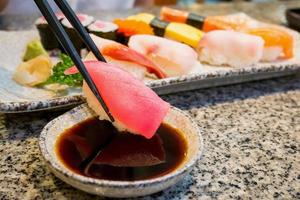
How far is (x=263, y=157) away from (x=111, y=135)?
15.4 inches

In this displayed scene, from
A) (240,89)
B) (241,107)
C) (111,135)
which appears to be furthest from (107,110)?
(240,89)

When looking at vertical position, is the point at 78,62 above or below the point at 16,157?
above

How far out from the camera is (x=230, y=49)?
141 cm

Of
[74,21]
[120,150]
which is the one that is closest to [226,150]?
[120,150]

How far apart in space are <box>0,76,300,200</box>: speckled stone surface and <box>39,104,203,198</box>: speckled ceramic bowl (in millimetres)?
76

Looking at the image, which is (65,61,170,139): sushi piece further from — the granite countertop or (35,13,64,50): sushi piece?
(35,13,64,50): sushi piece

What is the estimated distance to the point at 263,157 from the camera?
1.00 metres

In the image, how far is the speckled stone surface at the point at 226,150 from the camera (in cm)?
85

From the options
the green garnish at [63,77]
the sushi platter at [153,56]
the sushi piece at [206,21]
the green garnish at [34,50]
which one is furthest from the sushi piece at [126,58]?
the sushi piece at [206,21]

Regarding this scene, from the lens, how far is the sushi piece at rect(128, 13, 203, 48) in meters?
1.46

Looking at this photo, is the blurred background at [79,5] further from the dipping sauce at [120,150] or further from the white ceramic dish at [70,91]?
the dipping sauce at [120,150]

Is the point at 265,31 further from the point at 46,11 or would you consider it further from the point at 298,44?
the point at 46,11

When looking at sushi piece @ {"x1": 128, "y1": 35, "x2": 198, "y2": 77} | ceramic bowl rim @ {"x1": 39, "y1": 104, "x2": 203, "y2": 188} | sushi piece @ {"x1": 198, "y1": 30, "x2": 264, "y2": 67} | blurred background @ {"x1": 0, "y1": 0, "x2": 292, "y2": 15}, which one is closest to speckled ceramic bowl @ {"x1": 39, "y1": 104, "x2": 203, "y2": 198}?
ceramic bowl rim @ {"x1": 39, "y1": 104, "x2": 203, "y2": 188}

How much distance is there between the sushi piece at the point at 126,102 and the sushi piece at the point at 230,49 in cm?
54
